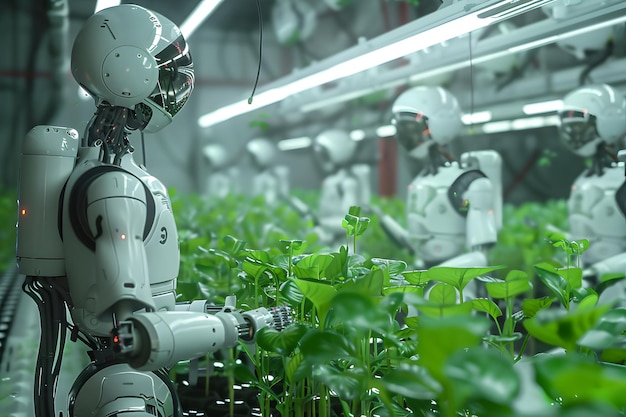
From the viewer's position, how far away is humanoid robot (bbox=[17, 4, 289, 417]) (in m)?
1.50

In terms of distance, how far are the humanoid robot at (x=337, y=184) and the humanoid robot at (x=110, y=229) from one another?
3374 millimetres

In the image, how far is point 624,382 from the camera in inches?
30.0

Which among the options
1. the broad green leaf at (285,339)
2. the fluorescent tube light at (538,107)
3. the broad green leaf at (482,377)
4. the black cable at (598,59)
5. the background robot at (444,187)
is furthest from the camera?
the fluorescent tube light at (538,107)

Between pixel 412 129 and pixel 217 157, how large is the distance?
3.84 meters

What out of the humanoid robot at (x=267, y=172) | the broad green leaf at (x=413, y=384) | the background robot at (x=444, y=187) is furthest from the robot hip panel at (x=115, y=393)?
the humanoid robot at (x=267, y=172)

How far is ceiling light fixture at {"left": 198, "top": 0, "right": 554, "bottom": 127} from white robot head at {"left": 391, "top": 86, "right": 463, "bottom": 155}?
0.53 meters

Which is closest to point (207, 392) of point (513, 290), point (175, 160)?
point (513, 290)

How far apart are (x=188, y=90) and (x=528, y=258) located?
3083mm

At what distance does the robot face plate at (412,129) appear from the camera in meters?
3.52

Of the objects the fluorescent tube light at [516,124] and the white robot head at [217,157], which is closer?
the white robot head at [217,157]

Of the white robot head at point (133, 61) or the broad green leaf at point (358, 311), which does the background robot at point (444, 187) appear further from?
the broad green leaf at point (358, 311)

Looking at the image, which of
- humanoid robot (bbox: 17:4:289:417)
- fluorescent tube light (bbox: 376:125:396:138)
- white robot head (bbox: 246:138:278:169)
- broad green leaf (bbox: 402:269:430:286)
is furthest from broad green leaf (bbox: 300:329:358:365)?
white robot head (bbox: 246:138:278:169)

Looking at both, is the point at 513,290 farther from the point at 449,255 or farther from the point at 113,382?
the point at 449,255

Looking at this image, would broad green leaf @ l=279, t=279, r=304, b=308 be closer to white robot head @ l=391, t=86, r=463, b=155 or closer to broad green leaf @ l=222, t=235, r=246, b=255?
broad green leaf @ l=222, t=235, r=246, b=255
